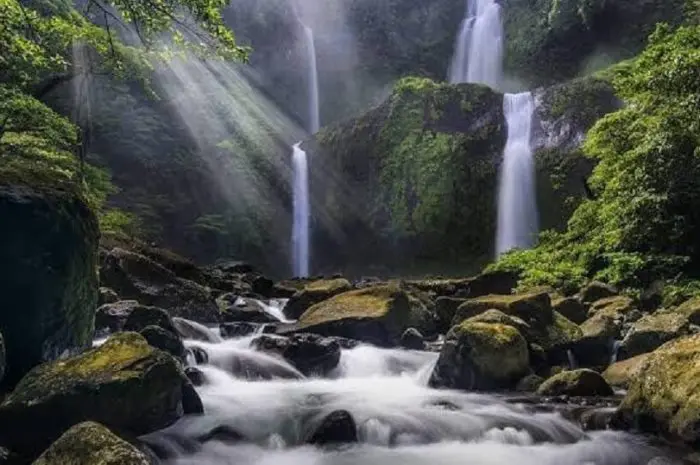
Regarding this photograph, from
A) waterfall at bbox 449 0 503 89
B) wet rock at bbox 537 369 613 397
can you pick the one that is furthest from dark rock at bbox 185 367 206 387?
waterfall at bbox 449 0 503 89

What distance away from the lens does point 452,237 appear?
26.5 metres

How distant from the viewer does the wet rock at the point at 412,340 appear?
11.4 meters

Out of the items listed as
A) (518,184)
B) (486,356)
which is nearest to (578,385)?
(486,356)

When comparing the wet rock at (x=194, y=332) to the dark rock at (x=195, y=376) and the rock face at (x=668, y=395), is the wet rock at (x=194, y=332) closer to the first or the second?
the dark rock at (x=195, y=376)

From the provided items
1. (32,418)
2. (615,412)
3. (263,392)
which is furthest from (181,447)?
(615,412)

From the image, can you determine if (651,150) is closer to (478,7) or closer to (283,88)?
(478,7)

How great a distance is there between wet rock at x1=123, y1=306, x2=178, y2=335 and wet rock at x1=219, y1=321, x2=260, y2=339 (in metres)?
2.53

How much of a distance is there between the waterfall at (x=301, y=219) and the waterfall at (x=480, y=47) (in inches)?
481

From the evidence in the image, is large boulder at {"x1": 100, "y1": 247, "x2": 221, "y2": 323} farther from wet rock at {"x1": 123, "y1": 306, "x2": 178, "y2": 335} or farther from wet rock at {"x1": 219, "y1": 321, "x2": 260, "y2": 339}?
wet rock at {"x1": 123, "y1": 306, "x2": 178, "y2": 335}

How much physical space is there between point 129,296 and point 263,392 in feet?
18.5

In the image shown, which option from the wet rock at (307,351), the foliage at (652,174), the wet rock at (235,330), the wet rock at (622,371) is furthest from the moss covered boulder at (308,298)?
the wet rock at (622,371)

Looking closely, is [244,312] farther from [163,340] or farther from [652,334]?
[652,334]

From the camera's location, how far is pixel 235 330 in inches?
469

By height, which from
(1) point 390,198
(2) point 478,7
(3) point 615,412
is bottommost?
(3) point 615,412
